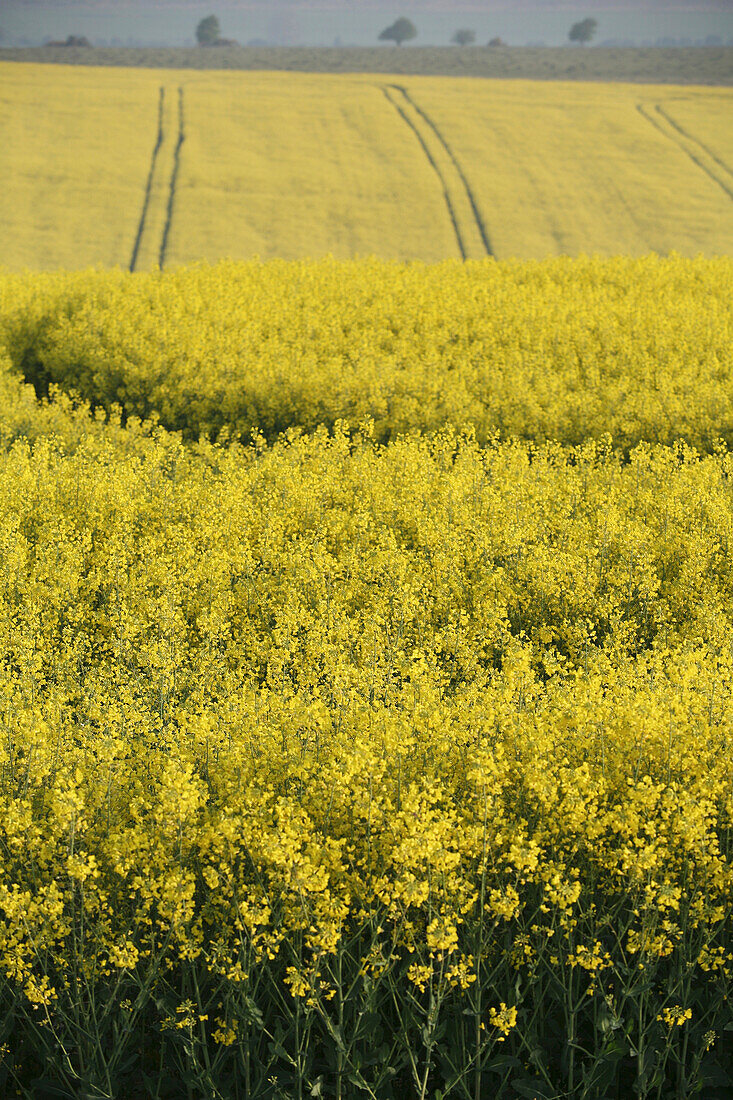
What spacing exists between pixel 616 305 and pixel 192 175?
23390 mm

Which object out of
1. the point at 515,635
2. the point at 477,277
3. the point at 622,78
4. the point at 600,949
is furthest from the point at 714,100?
the point at 600,949

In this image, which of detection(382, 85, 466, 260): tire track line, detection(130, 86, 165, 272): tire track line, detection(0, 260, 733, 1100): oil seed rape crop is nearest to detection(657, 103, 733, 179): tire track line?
detection(382, 85, 466, 260): tire track line

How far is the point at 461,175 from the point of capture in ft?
119

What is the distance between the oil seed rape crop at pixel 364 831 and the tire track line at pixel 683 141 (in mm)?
35304

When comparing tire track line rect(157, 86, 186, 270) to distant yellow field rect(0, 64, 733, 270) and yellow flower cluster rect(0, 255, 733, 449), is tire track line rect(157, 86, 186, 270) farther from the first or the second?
yellow flower cluster rect(0, 255, 733, 449)

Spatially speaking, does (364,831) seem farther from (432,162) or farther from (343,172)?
(432,162)

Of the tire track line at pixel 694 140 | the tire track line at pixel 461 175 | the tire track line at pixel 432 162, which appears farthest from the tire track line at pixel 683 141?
the tire track line at pixel 432 162

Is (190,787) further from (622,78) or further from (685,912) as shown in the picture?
(622,78)

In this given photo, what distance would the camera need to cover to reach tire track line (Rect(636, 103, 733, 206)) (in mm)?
38475

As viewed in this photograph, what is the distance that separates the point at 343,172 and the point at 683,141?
52.9ft

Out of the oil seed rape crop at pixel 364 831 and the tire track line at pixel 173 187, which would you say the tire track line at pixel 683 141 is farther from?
the oil seed rape crop at pixel 364 831

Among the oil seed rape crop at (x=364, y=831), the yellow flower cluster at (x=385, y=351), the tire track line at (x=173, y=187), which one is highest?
the tire track line at (x=173, y=187)

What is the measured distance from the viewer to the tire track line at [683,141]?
A: 126ft

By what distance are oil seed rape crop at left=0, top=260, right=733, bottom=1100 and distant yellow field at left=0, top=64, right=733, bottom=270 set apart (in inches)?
887
